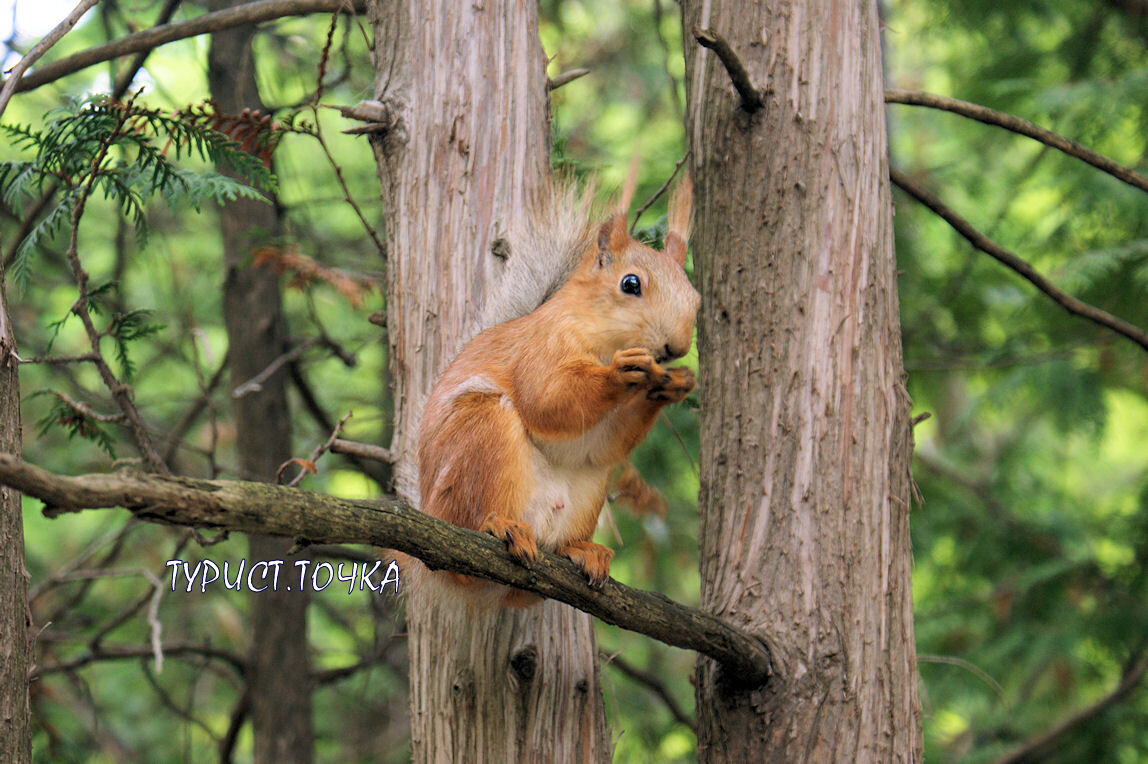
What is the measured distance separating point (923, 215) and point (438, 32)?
3.91 meters

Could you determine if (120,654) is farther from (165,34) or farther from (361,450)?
(165,34)

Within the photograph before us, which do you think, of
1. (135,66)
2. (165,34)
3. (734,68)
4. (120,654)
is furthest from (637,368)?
(120,654)

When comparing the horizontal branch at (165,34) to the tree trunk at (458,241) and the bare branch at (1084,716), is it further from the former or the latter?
the bare branch at (1084,716)

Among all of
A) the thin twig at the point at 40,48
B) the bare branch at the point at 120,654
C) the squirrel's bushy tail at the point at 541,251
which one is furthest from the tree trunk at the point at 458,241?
the bare branch at the point at 120,654

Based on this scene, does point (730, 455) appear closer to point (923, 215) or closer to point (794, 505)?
point (794, 505)

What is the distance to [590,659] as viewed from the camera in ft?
7.68

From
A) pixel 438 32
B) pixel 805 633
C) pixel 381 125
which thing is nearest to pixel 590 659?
pixel 805 633

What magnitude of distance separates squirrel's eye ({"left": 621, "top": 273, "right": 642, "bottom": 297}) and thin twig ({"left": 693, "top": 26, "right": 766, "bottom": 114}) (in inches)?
18.8

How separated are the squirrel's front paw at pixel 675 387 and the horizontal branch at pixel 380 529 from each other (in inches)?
15.3

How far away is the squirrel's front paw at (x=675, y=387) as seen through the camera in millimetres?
1977

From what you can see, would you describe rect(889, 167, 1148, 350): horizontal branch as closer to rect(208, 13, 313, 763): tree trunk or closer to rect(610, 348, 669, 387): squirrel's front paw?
rect(610, 348, 669, 387): squirrel's front paw

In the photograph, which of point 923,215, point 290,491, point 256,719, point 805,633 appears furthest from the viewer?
point 923,215

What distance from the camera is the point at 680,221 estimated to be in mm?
2377

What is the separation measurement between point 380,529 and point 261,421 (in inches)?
104
